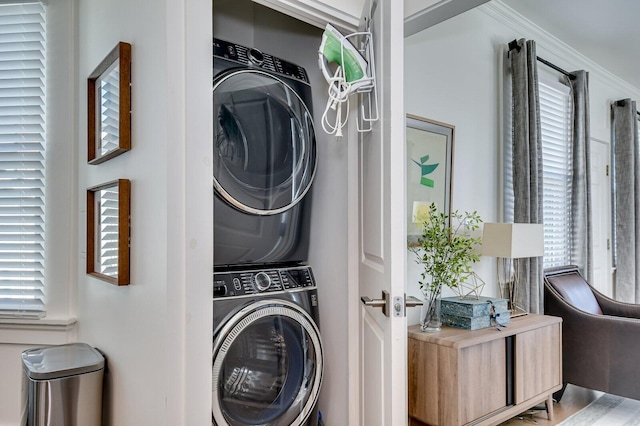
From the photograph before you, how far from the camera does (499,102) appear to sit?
320 cm

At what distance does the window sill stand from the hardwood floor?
2539mm

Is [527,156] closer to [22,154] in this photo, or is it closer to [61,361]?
[61,361]

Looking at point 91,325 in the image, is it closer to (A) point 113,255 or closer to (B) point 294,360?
(A) point 113,255

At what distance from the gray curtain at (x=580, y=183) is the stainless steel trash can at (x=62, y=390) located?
3.77 m

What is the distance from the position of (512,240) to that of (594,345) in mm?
1028

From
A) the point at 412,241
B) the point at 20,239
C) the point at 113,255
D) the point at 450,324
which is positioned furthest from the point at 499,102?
the point at 20,239

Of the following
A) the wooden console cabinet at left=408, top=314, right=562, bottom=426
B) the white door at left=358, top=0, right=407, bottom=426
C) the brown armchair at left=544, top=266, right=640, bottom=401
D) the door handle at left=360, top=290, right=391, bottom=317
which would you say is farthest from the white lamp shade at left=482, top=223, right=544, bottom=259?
Answer: the door handle at left=360, top=290, right=391, bottom=317

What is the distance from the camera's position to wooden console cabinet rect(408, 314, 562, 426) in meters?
2.03

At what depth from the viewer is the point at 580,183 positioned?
3.73m

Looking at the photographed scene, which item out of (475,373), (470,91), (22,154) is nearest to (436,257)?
(475,373)

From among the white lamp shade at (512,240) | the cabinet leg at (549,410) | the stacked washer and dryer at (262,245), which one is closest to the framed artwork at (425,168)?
the white lamp shade at (512,240)

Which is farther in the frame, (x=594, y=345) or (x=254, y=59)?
(x=594, y=345)

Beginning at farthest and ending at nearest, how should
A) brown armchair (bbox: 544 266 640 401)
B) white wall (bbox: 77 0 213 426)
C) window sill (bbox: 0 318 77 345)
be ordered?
brown armchair (bbox: 544 266 640 401) < window sill (bbox: 0 318 77 345) < white wall (bbox: 77 0 213 426)

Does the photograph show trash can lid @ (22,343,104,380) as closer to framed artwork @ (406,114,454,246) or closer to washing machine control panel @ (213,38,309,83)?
washing machine control panel @ (213,38,309,83)
